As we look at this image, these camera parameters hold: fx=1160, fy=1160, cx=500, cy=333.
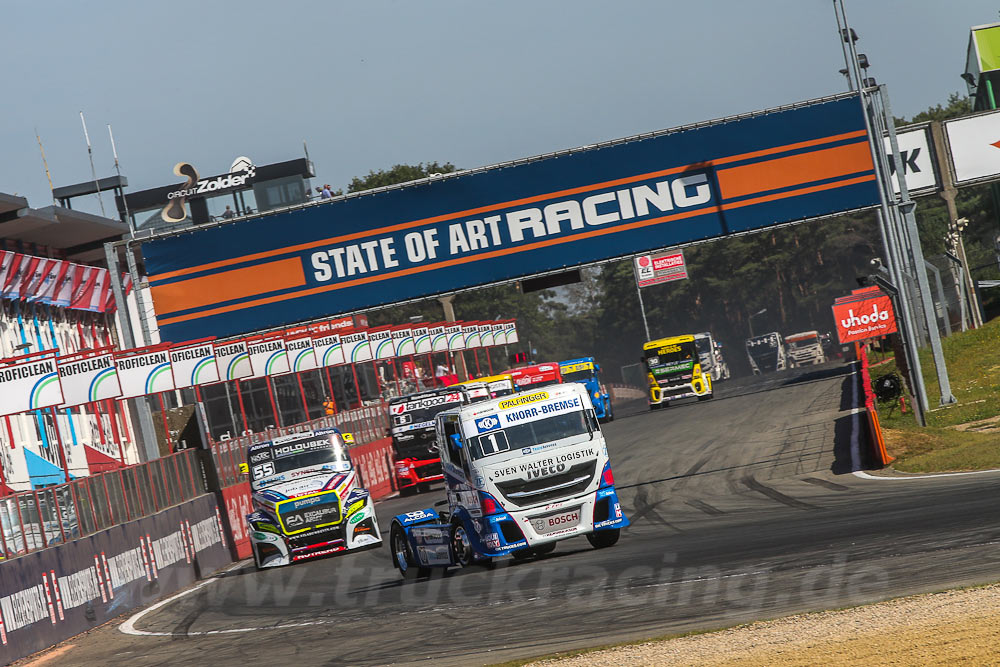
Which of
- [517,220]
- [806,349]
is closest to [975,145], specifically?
[517,220]

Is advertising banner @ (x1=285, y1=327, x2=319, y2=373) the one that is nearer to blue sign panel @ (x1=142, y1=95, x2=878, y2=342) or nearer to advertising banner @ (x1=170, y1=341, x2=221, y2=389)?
advertising banner @ (x1=170, y1=341, x2=221, y2=389)

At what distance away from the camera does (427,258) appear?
25234 mm

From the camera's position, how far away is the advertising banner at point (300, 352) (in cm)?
3463

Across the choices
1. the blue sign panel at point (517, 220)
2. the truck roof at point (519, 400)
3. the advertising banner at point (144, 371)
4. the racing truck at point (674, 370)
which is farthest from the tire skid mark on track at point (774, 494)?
the racing truck at point (674, 370)

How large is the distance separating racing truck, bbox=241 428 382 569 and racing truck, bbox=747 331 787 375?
68115 millimetres

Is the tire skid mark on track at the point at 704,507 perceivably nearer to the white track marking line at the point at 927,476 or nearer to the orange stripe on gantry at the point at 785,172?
the white track marking line at the point at 927,476

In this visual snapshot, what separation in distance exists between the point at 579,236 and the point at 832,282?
328 ft

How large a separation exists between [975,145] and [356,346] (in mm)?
21708

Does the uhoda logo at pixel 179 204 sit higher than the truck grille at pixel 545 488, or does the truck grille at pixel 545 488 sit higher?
the uhoda logo at pixel 179 204

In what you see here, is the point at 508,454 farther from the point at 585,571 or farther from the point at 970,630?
the point at 970,630

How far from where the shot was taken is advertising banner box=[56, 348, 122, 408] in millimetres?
24484

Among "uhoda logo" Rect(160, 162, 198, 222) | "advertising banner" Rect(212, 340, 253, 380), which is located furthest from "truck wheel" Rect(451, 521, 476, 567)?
"uhoda logo" Rect(160, 162, 198, 222)

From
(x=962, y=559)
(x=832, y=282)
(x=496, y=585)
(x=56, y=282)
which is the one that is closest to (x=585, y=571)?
(x=496, y=585)

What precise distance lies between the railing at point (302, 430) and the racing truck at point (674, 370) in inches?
580
